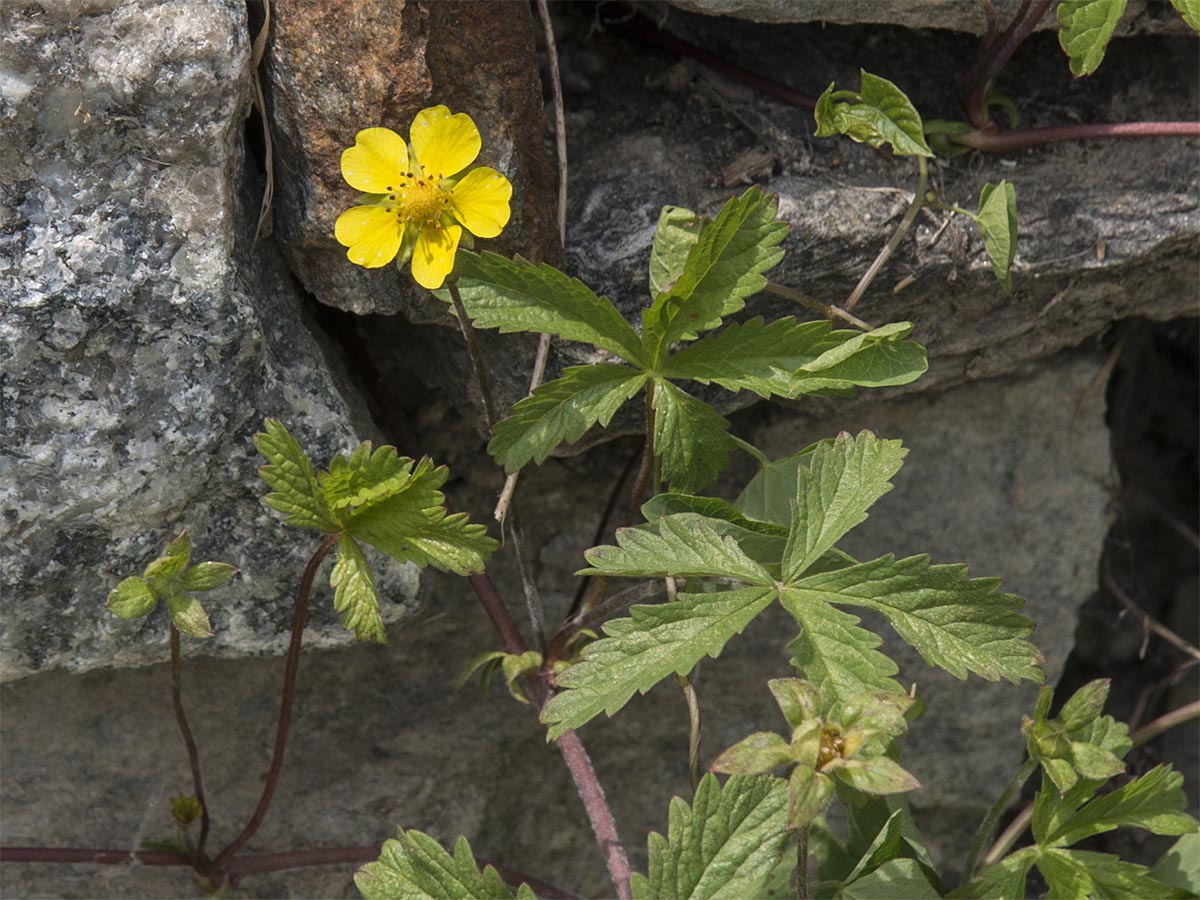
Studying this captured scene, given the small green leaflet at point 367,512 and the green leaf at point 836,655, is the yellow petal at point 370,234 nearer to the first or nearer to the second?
the small green leaflet at point 367,512

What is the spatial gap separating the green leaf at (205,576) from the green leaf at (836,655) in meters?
1.00

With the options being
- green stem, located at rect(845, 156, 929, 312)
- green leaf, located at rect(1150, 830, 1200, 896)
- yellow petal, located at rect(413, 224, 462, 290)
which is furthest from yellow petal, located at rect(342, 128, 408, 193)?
green leaf, located at rect(1150, 830, 1200, 896)

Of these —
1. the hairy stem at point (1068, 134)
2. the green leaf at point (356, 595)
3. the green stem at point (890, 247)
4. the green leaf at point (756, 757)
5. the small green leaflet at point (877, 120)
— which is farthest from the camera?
the hairy stem at point (1068, 134)

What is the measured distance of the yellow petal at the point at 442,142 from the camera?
208 cm

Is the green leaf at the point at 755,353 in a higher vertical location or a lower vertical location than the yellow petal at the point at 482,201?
lower

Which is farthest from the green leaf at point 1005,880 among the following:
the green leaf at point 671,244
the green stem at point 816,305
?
the green leaf at point 671,244

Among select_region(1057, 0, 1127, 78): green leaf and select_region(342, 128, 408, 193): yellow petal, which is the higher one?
select_region(1057, 0, 1127, 78): green leaf

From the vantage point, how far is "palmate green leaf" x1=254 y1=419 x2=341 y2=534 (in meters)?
2.07

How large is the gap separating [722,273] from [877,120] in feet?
1.54

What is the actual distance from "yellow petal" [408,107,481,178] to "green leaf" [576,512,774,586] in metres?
0.70

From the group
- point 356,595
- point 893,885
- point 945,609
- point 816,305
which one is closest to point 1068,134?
point 816,305

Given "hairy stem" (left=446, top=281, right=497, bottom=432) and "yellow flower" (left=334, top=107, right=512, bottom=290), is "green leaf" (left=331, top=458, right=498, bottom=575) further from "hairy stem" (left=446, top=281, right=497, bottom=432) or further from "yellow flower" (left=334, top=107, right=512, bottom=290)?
"yellow flower" (left=334, top=107, right=512, bottom=290)

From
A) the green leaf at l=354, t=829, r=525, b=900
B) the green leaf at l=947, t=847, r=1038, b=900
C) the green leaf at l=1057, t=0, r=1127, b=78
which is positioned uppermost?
the green leaf at l=1057, t=0, r=1127, b=78

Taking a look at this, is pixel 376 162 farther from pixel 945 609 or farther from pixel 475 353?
pixel 945 609
